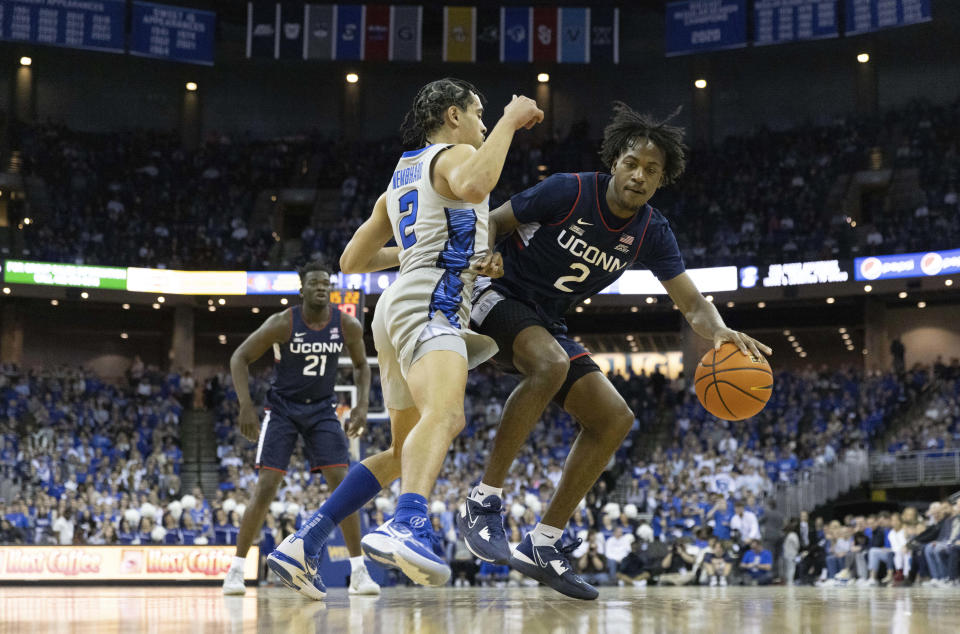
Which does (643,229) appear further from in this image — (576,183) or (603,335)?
(603,335)

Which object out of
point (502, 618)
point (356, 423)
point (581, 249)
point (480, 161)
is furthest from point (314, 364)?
point (502, 618)

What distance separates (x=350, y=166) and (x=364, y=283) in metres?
5.76

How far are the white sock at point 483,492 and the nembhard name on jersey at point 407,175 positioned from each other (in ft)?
4.47

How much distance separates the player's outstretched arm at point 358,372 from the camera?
7.08 meters

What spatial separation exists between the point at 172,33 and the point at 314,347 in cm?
2266

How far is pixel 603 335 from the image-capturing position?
30.3 meters


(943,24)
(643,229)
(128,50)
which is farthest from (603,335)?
(643,229)

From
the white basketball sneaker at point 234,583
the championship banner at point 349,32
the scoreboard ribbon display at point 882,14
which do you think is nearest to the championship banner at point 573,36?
the championship banner at point 349,32

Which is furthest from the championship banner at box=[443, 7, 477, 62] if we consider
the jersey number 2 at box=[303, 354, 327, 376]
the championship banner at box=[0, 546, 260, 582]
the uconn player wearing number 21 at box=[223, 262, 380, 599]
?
the jersey number 2 at box=[303, 354, 327, 376]

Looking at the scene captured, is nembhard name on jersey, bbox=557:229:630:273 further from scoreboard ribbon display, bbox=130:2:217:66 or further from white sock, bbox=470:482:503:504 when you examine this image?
scoreboard ribbon display, bbox=130:2:217:66

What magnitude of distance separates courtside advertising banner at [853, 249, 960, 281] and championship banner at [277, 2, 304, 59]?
48.8 feet

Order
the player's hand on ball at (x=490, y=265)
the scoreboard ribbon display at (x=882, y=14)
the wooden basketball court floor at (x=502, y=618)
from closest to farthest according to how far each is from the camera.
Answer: the wooden basketball court floor at (x=502, y=618), the player's hand on ball at (x=490, y=265), the scoreboard ribbon display at (x=882, y=14)

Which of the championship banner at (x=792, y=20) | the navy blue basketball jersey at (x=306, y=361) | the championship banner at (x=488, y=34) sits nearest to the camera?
the navy blue basketball jersey at (x=306, y=361)

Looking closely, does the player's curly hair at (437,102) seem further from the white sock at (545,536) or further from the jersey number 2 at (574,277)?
the white sock at (545,536)
